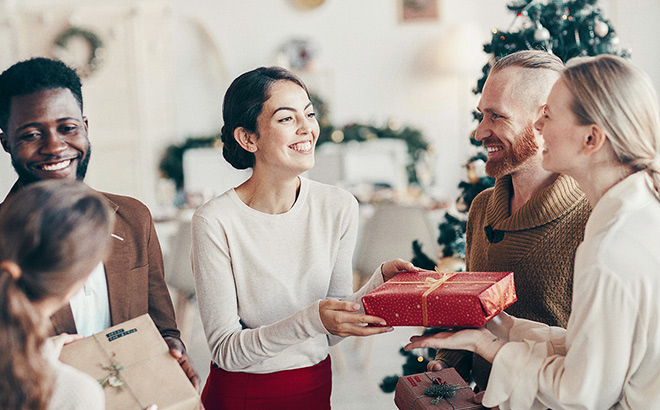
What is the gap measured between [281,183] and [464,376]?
2.66ft

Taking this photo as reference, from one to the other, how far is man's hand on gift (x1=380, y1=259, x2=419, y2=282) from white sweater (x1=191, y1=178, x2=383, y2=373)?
0.13ft

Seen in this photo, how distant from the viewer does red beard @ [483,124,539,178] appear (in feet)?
5.25

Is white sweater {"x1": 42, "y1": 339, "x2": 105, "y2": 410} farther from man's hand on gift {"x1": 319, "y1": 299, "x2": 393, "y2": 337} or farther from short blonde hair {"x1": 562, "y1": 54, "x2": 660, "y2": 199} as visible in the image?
short blonde hair {"x1": 562, "y1": 54, "x2": 660, "y2": 199}

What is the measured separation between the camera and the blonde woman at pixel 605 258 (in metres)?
1.05

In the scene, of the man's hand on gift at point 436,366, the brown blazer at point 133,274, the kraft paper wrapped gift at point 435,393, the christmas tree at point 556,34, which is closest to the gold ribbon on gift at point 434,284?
the kraft paper wrapped gift at point 435,393

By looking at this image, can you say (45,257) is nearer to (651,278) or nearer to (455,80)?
(651,278)

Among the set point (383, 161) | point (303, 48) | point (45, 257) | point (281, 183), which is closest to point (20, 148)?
point (45, 257)

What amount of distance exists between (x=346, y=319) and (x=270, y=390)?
0.37 meters

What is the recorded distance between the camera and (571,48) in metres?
2.27

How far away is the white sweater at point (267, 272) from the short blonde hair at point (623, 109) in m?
0.73

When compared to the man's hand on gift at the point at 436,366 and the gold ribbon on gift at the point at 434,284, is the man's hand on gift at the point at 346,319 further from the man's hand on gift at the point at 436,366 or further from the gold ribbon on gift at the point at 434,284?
the man's hand on gift at the point at 436,366

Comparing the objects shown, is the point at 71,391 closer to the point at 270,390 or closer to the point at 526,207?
the point at 270,390

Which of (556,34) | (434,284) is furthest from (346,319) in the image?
(556,34)

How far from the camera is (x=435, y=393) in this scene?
145 cm
